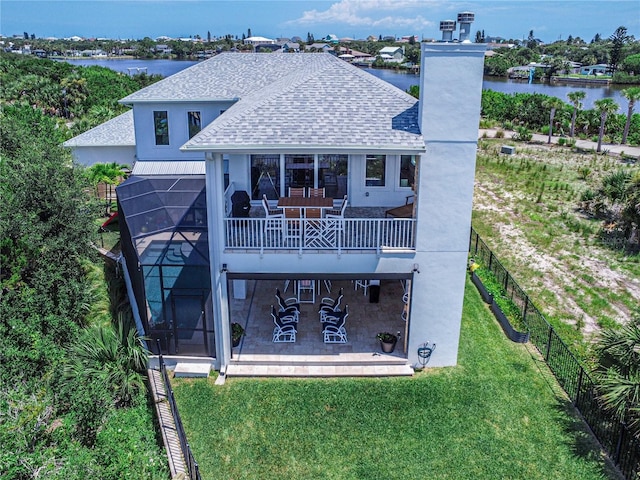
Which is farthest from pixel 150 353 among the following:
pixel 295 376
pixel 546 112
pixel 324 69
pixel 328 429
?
pixel 546 112

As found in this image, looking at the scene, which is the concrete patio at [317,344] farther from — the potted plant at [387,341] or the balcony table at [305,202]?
the balcony table at [305,202]

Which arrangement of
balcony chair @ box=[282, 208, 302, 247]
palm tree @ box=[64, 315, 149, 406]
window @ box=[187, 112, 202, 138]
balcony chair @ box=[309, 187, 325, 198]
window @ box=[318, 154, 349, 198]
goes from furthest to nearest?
window @ box=[187, 112, 202, 138]
window @ box=[318, 154, 349, 198]
balcony chair @ box=[309, 187, 325, 198]
balcony chair @ box=[282, 208, 302, 247]
palm tree @ box=[64, 315, 149, 406]

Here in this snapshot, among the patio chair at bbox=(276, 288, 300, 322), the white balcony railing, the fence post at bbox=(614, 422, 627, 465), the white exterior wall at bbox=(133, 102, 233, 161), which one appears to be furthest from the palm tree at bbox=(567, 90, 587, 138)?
the fence post at bbox=(614, 422, 627, 465)

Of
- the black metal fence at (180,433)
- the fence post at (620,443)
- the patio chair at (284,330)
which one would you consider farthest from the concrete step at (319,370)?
the fence post at (620,443)

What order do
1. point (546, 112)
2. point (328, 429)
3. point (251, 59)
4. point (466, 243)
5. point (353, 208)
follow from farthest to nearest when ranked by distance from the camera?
1. point (546, 112)
2. point (251, 59)
3. point (353, 208)
4. point (466, 243)
5. point (328, 429)

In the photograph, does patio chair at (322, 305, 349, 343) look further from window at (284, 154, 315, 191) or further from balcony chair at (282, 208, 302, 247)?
window at (284, 154, 315, 191)

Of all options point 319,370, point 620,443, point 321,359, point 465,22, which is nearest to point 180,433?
point 319,370

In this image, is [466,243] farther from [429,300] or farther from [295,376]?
[295,376]

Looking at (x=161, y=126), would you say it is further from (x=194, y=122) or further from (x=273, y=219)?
(x=273, y=219)
